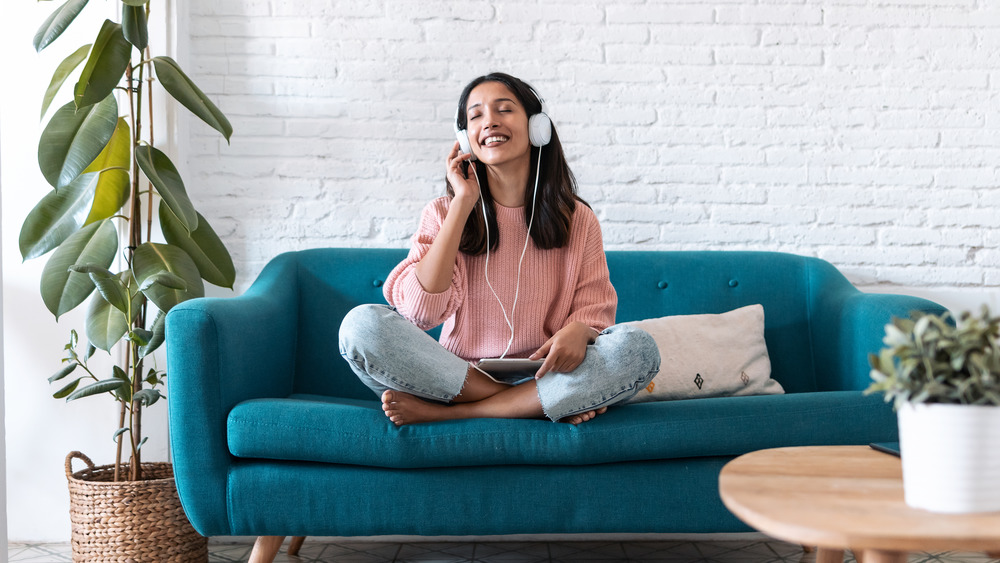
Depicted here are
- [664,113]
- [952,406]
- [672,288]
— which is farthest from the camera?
[664,113]

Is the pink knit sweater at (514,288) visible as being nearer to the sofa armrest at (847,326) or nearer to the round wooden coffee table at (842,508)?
the sofa armrest at (847,326)

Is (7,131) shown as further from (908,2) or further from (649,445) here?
(908,2)

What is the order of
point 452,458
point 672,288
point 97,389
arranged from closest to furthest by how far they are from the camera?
point 452,458 → point 97,389 → point 672,288

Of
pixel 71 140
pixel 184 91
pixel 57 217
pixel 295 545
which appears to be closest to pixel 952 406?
pixel 295 545

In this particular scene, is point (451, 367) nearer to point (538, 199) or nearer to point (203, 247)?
point (538, 199)

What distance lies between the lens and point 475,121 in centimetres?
192

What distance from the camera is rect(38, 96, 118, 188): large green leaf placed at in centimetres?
190

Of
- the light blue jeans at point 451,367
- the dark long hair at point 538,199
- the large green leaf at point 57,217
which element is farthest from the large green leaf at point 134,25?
the light blue jeans at point 451,367

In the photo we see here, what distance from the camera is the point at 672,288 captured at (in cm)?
224

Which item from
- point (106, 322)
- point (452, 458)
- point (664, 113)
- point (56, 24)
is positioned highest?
point (56, 24)

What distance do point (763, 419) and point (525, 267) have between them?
0.63 m

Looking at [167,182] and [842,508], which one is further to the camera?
[167,182]

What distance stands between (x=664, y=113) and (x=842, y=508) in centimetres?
176

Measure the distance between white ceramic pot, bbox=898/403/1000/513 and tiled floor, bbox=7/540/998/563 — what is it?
4.15 feet
